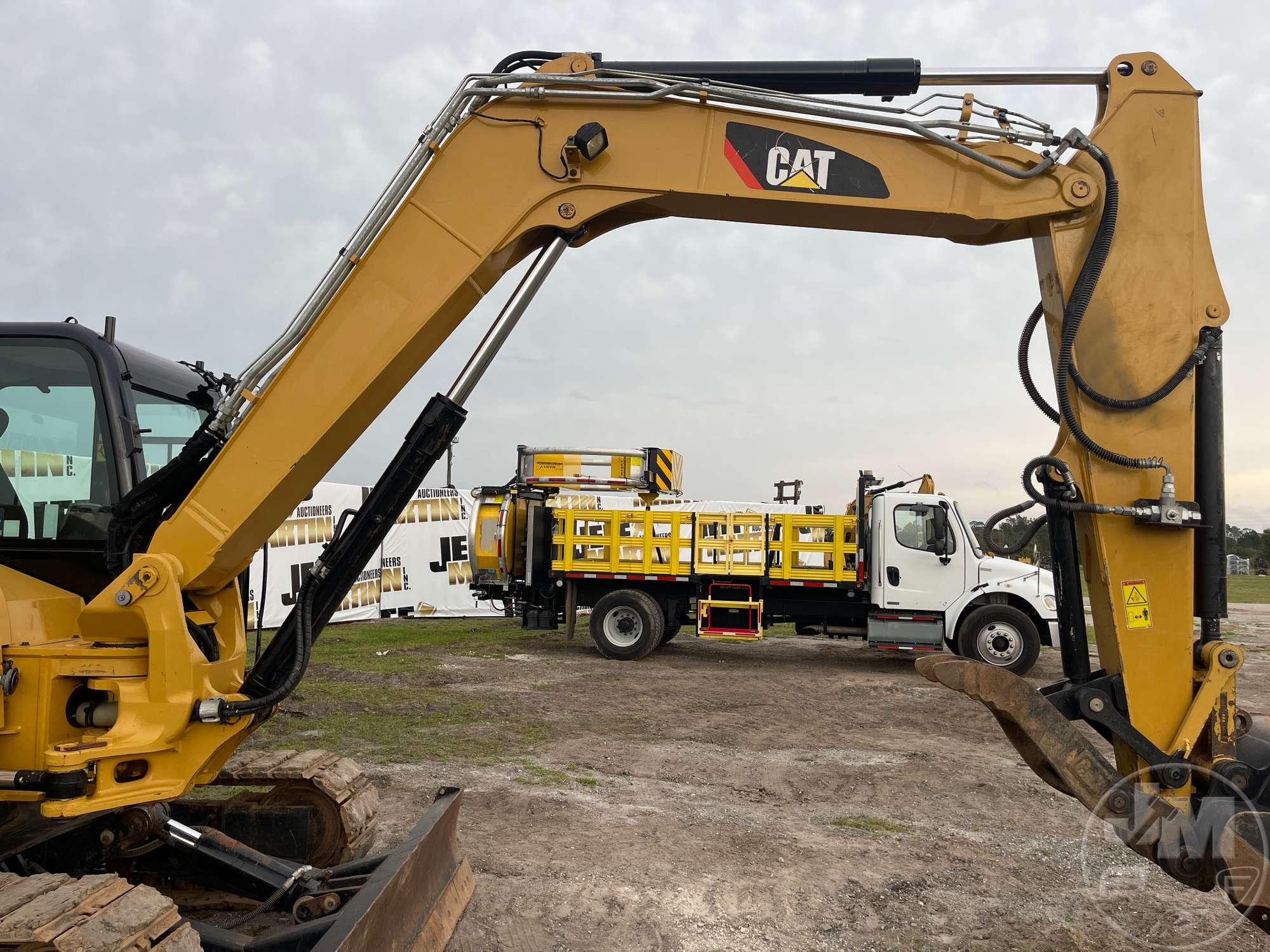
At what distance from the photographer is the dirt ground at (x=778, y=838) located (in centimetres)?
452

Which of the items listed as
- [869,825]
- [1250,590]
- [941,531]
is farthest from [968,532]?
[1250,590]

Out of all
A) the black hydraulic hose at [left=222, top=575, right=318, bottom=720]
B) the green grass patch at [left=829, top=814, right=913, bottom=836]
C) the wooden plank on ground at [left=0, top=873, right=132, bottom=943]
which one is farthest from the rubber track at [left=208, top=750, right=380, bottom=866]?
the green grass patch at [left=829, top=814, right=913, bottom=836]

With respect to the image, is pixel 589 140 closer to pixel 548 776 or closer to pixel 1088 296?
pixel 1088 296

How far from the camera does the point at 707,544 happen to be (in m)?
14.2

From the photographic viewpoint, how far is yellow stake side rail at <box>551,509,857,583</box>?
1377 centimetres

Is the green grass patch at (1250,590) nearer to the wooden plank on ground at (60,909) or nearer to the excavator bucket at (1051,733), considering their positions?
the excavator bucket at (1051,733)

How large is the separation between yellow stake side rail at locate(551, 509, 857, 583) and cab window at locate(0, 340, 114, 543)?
10471mm

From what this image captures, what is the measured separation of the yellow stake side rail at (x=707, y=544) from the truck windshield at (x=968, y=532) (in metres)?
1.41

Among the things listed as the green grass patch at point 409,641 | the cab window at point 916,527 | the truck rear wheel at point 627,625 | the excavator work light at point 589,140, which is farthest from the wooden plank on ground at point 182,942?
the cab window at point 916,527

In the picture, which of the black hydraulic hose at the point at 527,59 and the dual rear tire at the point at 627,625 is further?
the dual rear tire at the point at 627,625

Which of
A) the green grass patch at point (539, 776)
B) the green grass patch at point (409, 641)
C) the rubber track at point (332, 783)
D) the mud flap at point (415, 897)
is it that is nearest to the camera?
the mud flap at point (415, 897)

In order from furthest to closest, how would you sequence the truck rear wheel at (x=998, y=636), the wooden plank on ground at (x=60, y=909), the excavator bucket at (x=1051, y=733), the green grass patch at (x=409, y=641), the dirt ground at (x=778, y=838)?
the green grass patch at (x=409, y=641) → the truck rear wheel at (x=998, y=636) → the dirt ground at (x=778, y=838) → the excavator bucket at (x=1051, y=733) → the wooden plank on ground at (x=60, y=909)

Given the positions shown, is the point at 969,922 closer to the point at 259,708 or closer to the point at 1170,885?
the point at 1170,885

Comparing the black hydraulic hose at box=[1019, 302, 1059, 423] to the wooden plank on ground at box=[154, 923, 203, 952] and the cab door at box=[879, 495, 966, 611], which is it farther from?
the cab door at box=[879, 495, 966, 611]
